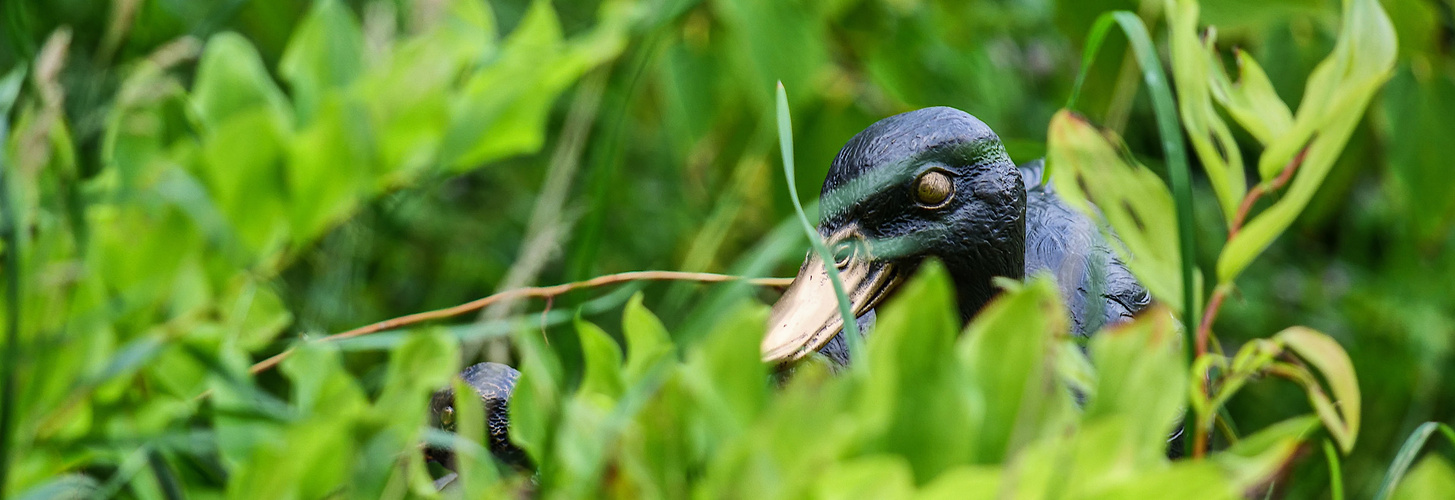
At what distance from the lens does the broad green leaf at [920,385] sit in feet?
0.69

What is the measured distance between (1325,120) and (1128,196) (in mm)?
52

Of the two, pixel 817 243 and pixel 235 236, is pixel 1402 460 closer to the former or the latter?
pixel 817 243

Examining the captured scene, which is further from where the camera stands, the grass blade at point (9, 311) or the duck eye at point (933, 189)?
the duck eye at point (933, 189)

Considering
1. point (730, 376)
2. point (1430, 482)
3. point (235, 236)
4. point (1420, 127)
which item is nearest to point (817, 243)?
point (730, 376)

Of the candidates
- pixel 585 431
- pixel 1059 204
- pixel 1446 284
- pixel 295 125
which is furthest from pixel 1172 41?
pixel 1446 284

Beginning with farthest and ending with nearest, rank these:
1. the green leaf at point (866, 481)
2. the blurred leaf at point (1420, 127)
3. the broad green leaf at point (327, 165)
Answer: the blurred leaf at point (1420, 127), the broad green leaf at point (327, 165), the green leaf at point (866, 481)

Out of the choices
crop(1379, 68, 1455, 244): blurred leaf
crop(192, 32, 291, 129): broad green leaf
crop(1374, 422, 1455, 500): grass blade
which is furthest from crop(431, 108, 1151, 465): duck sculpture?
crop(1379, 68, 1455, 244): blurred leaf

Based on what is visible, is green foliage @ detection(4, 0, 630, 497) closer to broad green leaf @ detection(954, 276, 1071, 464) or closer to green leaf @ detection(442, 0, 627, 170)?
green leaf @ detection(442, 0, 627, 170)

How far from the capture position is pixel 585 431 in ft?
0.81

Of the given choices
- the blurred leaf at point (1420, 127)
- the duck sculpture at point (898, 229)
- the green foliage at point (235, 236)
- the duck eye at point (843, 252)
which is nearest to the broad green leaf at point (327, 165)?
the green foliage at point (235, 236)

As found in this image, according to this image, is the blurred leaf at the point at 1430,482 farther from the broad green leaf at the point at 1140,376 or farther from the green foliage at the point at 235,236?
the green foliage at the point at 235,236

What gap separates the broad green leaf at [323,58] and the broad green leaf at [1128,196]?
442mm

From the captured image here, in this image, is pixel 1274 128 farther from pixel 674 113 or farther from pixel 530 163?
pixel 530 163

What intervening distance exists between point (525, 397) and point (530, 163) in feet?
4.02
